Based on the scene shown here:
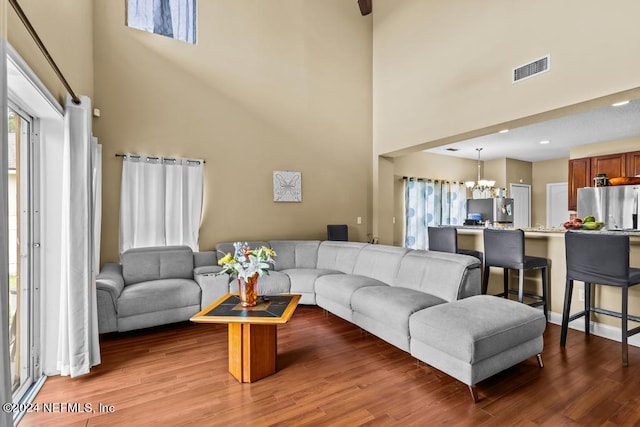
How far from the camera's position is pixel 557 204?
7.69m

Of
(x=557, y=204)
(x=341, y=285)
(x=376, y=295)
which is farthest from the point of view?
(x=557, y=204)

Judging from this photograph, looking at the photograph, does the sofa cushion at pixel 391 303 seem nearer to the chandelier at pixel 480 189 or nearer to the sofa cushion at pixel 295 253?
the sofa cushion at pixel 295 253

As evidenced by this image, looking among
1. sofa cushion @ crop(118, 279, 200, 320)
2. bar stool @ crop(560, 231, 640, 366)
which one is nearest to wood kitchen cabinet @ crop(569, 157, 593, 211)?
bar stool @ crop(560, 231, 640, 366)

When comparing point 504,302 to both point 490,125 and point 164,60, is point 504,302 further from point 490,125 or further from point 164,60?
point 164,60

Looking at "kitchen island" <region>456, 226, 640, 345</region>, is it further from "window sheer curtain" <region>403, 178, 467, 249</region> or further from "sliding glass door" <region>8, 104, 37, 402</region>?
"sliding glass door" <region>8, 104, 37, 402</region>

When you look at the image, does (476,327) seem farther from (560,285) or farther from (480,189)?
(480,189)

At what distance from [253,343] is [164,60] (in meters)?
3.93

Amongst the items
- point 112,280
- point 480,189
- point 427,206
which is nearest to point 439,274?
point 112,280

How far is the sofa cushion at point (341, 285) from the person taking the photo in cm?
337

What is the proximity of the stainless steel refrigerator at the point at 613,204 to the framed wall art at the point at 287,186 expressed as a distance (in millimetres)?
5303

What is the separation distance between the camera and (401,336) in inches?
103

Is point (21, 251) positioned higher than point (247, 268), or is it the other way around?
point (21, 251)

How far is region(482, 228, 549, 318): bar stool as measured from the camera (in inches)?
131

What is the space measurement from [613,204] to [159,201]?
24.4 ft
